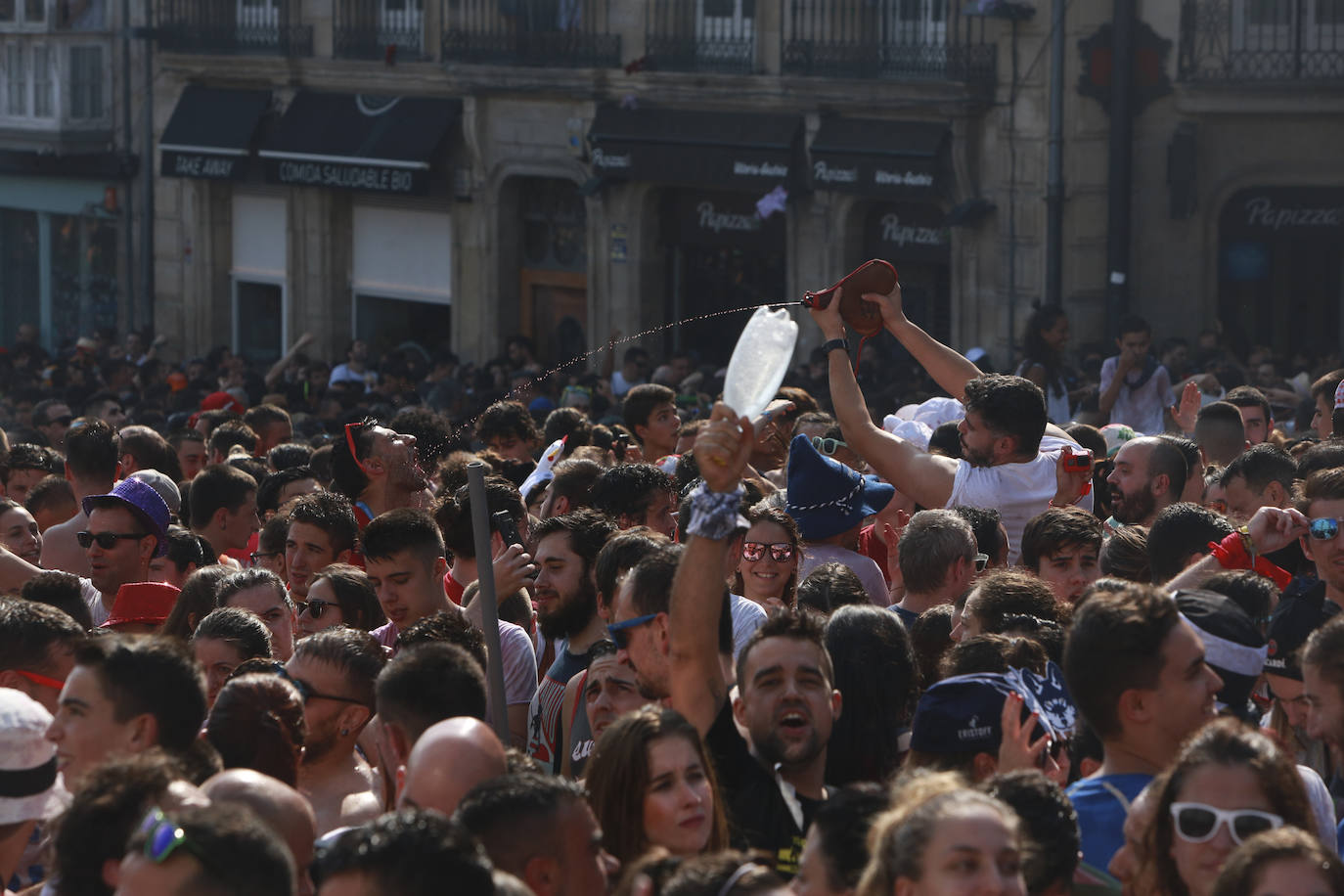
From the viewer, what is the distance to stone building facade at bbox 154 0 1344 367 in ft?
56.7

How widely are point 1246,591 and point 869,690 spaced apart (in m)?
1.16

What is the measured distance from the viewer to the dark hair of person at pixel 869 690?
4.67 m

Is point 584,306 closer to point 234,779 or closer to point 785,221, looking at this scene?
point 785,221

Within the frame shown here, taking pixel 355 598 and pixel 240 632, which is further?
pixel 355 598

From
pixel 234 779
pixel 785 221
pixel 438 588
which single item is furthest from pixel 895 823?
pixel 785 221

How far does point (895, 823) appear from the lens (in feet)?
11.5

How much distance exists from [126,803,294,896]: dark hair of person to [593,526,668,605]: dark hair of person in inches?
96.0

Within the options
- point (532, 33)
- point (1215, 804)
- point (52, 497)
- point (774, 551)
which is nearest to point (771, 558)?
point (774, 551)

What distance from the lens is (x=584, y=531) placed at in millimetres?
6312

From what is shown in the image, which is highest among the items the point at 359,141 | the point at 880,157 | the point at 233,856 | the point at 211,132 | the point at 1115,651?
the point at 211,132

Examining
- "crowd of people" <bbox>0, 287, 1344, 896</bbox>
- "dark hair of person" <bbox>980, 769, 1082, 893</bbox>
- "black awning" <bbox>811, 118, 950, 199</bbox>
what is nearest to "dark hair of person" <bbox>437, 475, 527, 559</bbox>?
"crowd of people" <bbox>0, 287, 1344, 896</bbox>

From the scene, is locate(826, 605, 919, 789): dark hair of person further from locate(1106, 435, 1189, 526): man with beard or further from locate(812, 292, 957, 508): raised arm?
locate(1106, 435, 1189, 526): man with beard

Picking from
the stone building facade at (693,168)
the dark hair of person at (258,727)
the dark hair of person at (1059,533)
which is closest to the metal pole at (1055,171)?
the stone building facade at (693,168)

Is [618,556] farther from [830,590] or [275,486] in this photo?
[275,486]
